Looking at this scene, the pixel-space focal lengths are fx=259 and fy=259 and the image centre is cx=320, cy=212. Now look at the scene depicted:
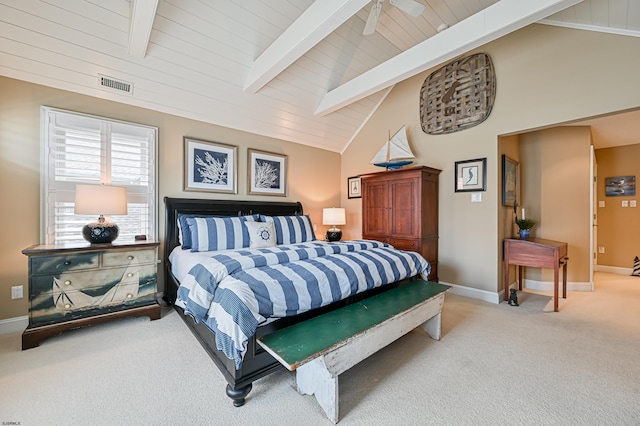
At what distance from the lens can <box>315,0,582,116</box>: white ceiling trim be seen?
2.14m

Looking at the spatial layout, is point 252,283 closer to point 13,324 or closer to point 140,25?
point 140,25

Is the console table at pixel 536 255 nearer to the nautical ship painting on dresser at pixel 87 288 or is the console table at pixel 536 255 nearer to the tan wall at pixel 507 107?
the tan wall at pixel 507 107

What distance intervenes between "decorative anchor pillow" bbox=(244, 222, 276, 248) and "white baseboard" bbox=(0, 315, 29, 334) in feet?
7.33

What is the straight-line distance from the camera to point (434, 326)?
235cm

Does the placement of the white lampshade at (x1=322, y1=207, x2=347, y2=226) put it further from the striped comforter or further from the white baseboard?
the white baseboard

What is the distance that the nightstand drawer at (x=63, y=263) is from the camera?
7.34 ft

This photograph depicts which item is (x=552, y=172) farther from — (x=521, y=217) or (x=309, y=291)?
(x=309, y=291)

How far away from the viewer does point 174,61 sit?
287cm

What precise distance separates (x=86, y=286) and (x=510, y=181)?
5.16 m

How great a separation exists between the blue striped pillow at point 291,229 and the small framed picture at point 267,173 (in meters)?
0.77

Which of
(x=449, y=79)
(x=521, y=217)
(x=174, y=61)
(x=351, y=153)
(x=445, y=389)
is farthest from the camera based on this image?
(x=351, y=153)

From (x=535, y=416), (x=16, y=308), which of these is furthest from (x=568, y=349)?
(x=16, y=308)

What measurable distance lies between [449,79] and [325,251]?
316 centimetres

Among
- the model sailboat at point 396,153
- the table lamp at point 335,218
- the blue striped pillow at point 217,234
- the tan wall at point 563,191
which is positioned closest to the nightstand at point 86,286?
the blue striped pillow at point 217,234
